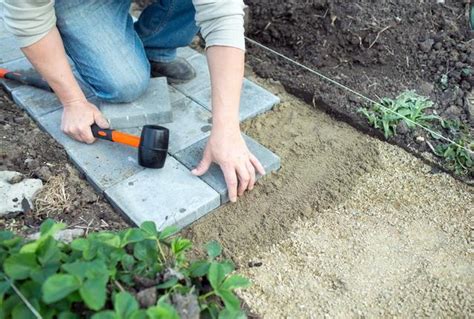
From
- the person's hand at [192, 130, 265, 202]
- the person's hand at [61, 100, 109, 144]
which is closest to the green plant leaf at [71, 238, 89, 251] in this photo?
the person's hand at [192, 130, 265, 202]

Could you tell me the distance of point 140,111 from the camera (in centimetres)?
244

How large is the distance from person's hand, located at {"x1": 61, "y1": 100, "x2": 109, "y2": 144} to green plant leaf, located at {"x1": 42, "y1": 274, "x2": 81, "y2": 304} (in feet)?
3.78

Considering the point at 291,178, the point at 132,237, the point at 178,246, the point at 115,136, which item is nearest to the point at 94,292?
the point at 132,237

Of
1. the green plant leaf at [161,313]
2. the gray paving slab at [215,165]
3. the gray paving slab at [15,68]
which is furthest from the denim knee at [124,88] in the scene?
the green plant leaf at [161,313]

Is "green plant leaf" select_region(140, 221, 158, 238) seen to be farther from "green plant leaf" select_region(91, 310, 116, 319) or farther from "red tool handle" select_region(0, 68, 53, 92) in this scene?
"red tool handle" select_region(0, 68, 53, 92)

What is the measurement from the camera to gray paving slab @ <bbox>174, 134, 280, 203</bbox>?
7.13ft

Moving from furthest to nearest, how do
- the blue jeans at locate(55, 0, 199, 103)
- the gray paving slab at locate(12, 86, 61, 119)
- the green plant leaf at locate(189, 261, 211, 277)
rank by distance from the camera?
the gray paving slab at locate(12, 86, 61, 119) < the blue jeans at locate(55, 0, 199, 103) < the green plant leaf at locate(189, 261, 211, 277)

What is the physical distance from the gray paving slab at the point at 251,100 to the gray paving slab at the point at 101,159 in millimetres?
514

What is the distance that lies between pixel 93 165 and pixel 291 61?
52.7 inches

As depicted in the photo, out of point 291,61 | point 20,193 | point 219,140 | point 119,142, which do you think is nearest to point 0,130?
point 20,193

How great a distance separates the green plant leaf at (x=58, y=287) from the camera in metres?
1.15

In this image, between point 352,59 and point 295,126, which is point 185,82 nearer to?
point 295,126

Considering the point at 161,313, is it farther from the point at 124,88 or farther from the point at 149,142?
the point at 124,88

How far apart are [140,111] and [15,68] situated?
864 mm
